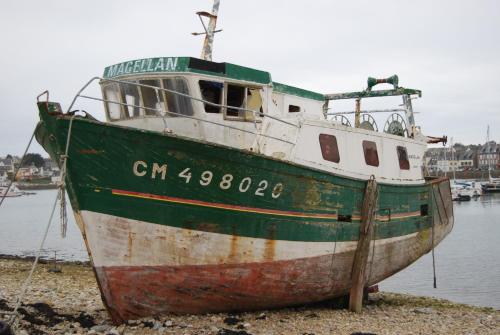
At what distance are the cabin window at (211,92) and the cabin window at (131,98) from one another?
1238 millimetres

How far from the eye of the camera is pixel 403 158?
13219 millimetres

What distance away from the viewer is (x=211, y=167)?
8516mm

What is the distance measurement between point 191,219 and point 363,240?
4.18 meters

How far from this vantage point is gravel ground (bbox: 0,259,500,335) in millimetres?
8773

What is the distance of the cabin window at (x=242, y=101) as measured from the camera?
988 cm

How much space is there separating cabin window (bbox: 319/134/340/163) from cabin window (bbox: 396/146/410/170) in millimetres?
2785

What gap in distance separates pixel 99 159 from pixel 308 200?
12.8 ft

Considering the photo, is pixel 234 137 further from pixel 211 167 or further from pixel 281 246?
pixel 281 246

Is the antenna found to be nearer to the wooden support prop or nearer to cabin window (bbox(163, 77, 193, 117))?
cabin window (bbox(163, 77, 193, 117))

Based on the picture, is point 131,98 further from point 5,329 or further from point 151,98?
point 5,329

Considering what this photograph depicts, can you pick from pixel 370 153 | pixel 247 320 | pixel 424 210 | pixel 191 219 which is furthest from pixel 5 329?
pixel 424 210

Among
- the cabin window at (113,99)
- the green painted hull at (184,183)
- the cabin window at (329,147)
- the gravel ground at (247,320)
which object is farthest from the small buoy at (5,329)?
the cabin window at (329,147)

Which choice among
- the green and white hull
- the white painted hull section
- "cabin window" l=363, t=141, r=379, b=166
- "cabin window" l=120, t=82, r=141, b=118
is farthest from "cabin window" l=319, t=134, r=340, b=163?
"cabin window" l=120, t=82, r=141, b=118

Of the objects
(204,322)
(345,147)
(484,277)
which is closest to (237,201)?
(204,322)
